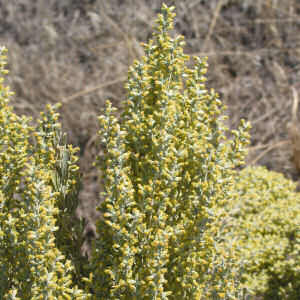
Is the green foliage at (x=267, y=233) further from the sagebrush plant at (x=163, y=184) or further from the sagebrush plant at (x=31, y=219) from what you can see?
the sagebrush plant at (x=31, y=219)

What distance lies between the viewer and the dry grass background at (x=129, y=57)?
6.30 m

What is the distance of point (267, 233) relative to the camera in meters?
3.81

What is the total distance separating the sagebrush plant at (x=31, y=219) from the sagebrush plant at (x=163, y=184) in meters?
0.26

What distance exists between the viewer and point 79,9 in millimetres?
8781

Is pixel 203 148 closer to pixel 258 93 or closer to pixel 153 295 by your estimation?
pixel 153 295

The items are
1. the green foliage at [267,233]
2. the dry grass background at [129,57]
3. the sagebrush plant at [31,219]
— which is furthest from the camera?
the dry grass background at [129,57]

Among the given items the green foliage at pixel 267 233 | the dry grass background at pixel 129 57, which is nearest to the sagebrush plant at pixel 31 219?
the green foliage at pixel 267 233

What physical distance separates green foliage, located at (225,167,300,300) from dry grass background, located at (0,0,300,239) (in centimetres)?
151

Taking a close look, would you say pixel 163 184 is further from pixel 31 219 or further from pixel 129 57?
pixel 129 57

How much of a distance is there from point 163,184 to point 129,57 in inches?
155

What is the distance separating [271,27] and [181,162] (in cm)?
551

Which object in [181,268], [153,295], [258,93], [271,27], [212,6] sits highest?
[212,6]

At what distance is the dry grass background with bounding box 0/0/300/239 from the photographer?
6305mm

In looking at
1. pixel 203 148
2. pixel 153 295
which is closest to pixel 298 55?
pixel 203 148
